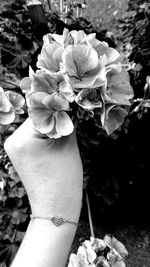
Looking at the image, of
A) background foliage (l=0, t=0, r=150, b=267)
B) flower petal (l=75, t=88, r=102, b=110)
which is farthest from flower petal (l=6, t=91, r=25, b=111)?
background foliage (l=0, t=0, r=150, b=267)

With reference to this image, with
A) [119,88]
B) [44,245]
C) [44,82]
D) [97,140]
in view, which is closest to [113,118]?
[119,88]

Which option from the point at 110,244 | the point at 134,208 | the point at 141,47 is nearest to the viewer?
the point at 110,244

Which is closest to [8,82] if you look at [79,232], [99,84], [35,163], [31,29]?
[31,29]

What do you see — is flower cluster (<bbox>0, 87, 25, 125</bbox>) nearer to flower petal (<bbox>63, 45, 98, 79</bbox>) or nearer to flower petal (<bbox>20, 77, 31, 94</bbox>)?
flower petal (<bbox>20, 77, 31, 94</bbox>)

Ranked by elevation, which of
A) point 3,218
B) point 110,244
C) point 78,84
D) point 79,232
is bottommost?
point 79,232

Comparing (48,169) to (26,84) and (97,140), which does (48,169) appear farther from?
(97,140)

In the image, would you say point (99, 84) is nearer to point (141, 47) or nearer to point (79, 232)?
point (141, 47)

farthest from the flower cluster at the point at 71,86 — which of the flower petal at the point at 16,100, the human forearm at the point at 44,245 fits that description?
the human forearm at the point at 44,245
